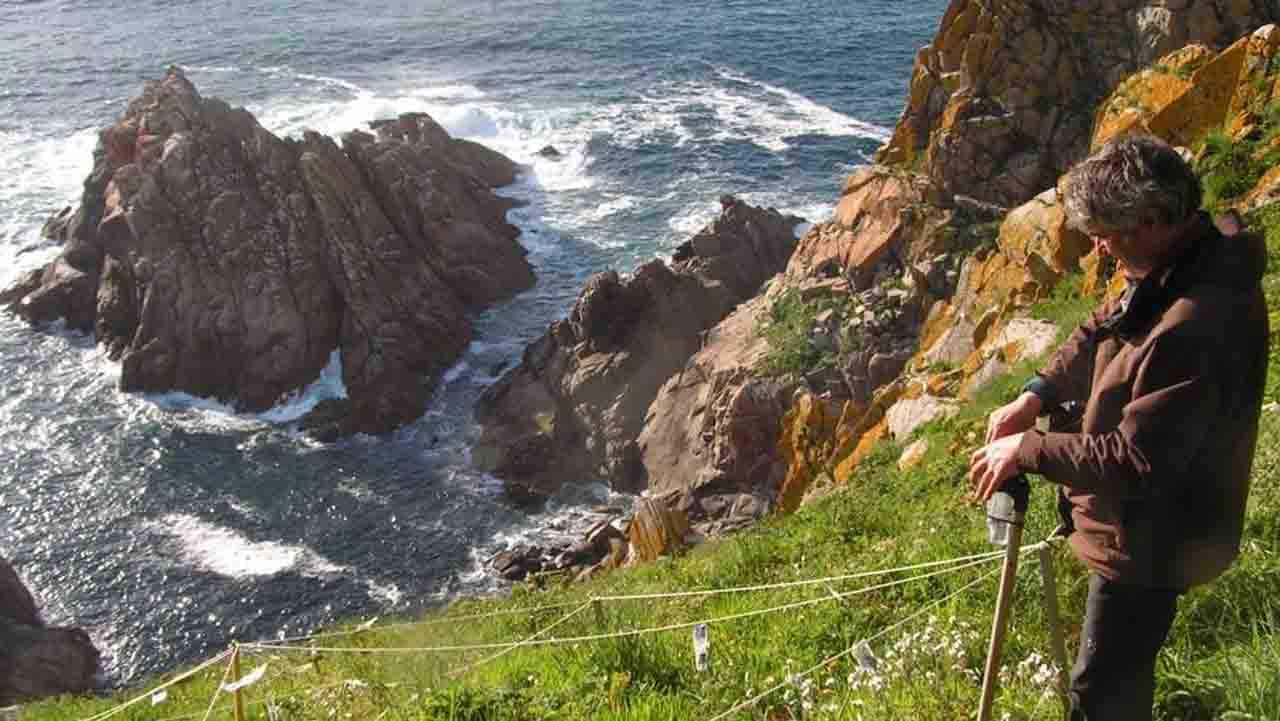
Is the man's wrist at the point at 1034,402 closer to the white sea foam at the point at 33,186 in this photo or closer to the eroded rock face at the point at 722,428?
the eroded rock face at the point at 722,428

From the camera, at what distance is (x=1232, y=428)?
4.11 m

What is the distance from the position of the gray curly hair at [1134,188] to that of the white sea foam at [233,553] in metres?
31.1

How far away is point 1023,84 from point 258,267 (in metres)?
29.2

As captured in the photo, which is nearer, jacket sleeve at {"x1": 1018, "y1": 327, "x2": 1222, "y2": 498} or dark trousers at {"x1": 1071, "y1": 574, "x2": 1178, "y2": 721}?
jacket sleeve at {"x1": 1018, "y1": 327, "x2": 1222, "y2": 498}

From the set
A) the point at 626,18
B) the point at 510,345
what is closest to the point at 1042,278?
the point at 510,345

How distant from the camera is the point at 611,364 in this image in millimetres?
37438

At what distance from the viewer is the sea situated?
1284 inches

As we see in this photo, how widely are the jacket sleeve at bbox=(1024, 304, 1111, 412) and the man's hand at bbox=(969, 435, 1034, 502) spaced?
0.66m

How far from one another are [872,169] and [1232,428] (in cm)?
2797

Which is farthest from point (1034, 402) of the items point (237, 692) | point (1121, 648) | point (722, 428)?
point (722, 428)

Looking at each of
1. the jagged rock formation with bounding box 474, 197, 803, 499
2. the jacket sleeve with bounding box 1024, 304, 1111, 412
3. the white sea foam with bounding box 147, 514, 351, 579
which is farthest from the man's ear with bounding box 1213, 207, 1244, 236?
the white sea foam with bounding box 147, 514, 351, 579

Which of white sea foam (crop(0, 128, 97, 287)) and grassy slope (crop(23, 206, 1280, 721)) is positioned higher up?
grassy slope (crop(23, 206, 1280, 721))

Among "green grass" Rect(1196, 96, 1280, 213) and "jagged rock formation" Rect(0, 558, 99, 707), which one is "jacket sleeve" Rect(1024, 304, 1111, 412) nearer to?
"green grass" Rect(1196, 96, 1280, 213)

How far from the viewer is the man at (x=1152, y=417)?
3967mm
